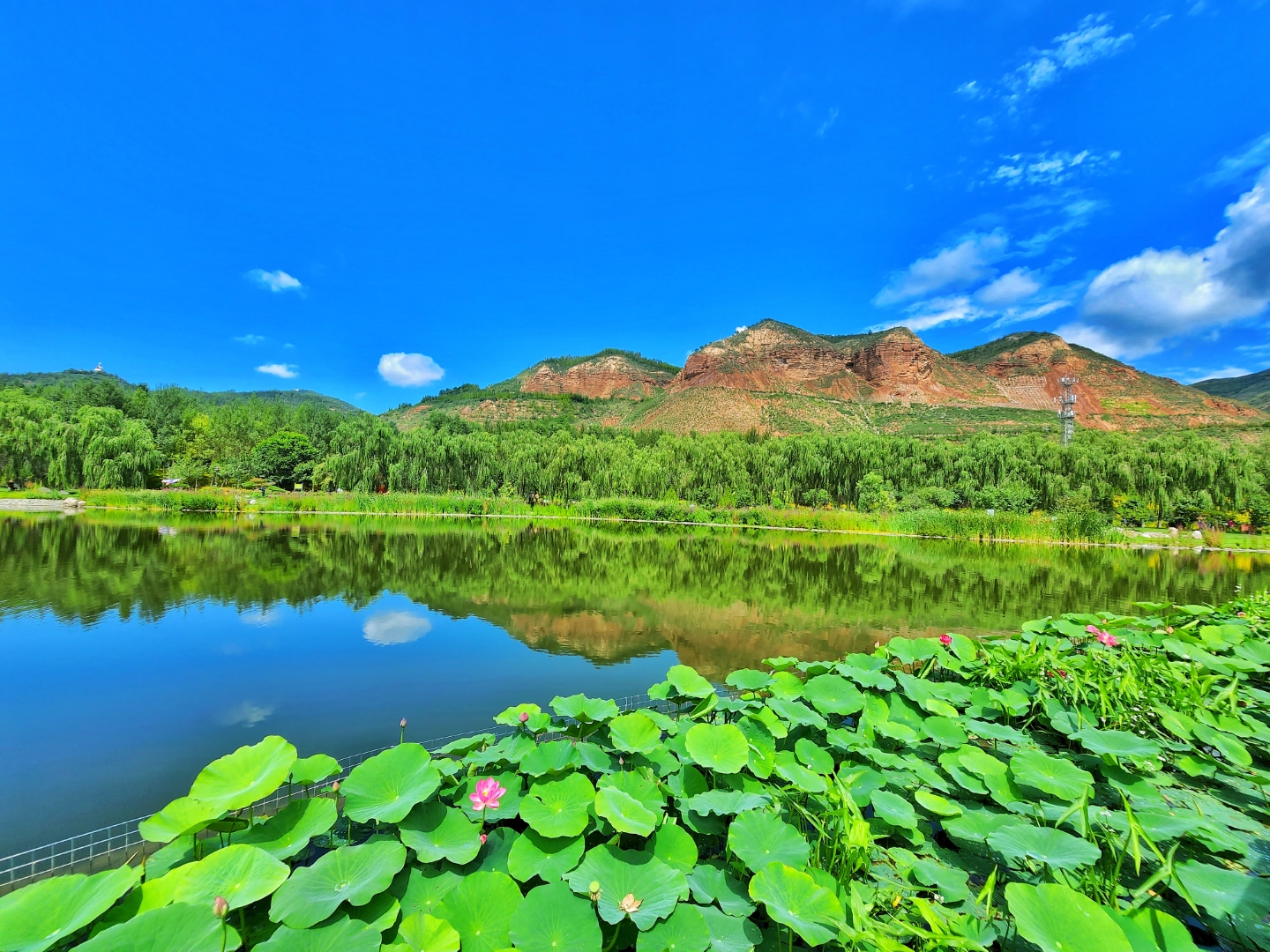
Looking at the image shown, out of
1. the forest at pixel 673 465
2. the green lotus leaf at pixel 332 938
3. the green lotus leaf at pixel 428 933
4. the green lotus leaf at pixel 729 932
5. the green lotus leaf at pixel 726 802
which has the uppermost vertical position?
the forest at pixel 673 465

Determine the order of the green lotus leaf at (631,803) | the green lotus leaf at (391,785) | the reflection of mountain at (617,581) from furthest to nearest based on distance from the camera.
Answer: the reflection of mountain at (617,581)
the green lotus leaf at (391,785)
the green lotus leaf at (631,803)

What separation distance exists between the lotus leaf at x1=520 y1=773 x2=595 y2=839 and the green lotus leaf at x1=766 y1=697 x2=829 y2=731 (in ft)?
4.20

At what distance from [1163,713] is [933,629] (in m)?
5.83

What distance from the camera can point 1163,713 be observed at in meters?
2.71

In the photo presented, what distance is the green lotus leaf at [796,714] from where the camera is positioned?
2.78 m

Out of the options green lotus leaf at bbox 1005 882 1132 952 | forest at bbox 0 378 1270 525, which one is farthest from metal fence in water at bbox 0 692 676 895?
forest at bbox 0 378 1270 525

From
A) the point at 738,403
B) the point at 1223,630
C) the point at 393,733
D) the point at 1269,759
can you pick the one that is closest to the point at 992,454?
the point at 738,403

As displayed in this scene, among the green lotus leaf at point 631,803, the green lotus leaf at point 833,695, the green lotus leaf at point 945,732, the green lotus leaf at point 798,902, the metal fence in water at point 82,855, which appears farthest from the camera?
the green lotus leaf at point 833,695

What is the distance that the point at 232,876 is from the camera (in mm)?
1494

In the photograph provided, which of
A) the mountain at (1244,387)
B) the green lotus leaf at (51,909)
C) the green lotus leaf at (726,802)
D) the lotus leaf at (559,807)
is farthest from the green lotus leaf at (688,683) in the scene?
the mountain at (1244,387)

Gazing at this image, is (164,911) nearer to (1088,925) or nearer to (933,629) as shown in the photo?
(1088,925)

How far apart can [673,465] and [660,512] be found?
195 inches

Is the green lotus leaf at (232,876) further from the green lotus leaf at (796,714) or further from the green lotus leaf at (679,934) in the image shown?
the green lotus leaf at (796,714)

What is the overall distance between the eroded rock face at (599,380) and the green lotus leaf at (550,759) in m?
102
